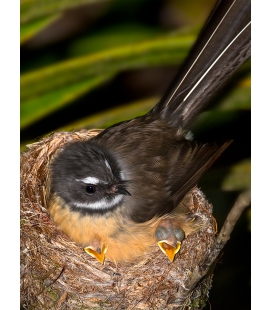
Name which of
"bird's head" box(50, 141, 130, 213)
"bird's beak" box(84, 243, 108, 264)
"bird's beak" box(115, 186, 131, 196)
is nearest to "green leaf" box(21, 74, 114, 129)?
"bird's head" box(50, 141, 130, 213)

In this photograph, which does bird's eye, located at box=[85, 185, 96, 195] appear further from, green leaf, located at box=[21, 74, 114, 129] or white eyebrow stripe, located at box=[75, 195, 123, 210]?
green leaf, located at box=[21, 74, 114, 129]

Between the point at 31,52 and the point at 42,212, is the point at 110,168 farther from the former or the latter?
the point at 31,52

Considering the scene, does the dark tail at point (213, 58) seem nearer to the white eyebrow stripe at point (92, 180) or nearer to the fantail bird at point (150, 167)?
the fantail bird at point (150, 167)

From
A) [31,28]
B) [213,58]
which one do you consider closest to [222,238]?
[213,58]

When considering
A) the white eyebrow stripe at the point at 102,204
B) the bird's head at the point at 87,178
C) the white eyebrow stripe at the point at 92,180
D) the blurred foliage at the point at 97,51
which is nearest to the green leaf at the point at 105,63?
the blurred foliage at the point at 97,51

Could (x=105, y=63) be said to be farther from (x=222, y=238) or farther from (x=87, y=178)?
(x=222, y=238)
